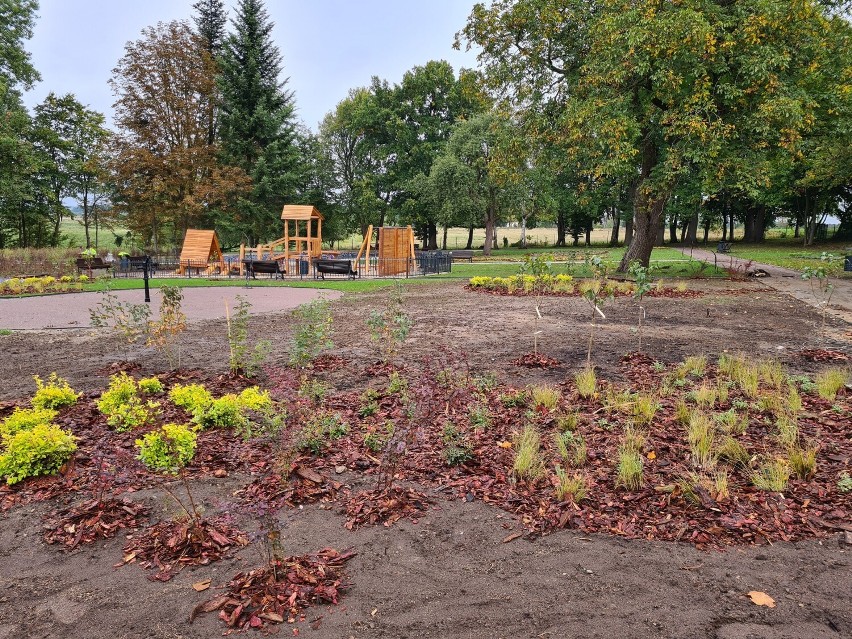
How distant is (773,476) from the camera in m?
3.54

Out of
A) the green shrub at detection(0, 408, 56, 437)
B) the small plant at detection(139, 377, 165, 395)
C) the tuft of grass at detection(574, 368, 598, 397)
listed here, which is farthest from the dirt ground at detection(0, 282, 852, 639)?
the tuft of grass at detection(574, 368, 598, 397)

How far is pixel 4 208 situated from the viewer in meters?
33.7

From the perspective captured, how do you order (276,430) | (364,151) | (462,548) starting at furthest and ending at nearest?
1. (364,151)
2. (276,430)
3. (462,548)

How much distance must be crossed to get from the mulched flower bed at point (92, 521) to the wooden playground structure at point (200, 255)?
74.9ft

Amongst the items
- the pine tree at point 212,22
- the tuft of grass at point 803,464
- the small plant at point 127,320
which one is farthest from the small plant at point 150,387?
the pine tree at point 212,22

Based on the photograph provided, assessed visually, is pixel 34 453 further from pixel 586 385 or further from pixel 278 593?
pixel 586 385

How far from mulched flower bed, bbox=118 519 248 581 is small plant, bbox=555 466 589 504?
190 cm

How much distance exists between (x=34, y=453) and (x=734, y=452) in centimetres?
488

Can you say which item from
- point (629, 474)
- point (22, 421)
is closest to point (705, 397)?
point (629, 474)

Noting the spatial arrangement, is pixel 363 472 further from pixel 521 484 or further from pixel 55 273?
pixel 55 273

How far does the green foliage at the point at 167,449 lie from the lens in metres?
3.41

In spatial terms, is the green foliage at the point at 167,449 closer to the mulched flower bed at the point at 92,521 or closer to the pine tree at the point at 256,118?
the mulched flower bed at the point at 92,521

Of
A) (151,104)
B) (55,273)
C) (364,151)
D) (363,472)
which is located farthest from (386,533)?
(364,151)

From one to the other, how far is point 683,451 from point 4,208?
41.3m
